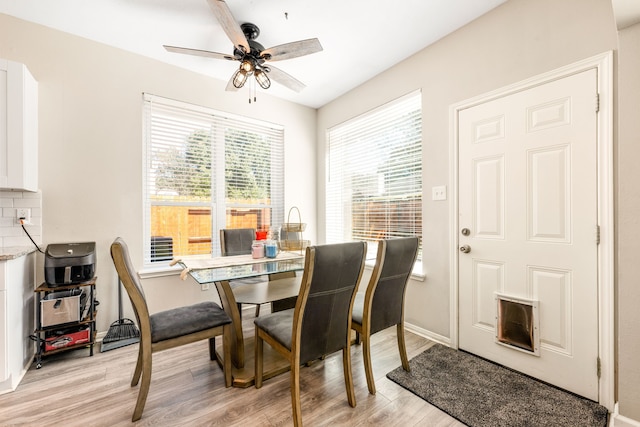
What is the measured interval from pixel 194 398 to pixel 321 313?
1060 mm

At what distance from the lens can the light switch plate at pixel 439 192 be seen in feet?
8.11

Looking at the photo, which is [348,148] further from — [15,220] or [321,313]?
[15,220]

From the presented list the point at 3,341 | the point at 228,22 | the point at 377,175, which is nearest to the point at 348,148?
the point at 377,175

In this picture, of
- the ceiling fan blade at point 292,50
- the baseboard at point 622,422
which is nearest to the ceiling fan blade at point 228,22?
the ceiling fan blade at point 292,50

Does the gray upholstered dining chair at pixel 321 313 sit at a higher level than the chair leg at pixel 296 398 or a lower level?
higher

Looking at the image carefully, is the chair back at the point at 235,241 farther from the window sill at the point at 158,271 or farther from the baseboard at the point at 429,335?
the baseboard at the point at 429,335

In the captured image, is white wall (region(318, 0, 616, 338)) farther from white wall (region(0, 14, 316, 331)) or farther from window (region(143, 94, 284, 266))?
white wall (region(0, 14, 316, 331))

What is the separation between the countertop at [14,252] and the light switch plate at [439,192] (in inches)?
128

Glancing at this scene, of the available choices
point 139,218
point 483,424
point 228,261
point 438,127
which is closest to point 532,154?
point 438,127

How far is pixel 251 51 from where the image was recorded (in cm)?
212

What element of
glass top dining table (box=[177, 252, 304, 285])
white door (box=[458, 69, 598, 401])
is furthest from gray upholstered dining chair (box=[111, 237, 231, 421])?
white door (box=[458, 69, 598, 401])

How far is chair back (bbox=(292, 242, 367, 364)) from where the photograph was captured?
1395 mm

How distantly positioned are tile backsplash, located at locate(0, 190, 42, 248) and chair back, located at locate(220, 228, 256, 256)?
1478 mm

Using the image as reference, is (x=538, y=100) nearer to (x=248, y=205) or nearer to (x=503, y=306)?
(x=503, y=306)
